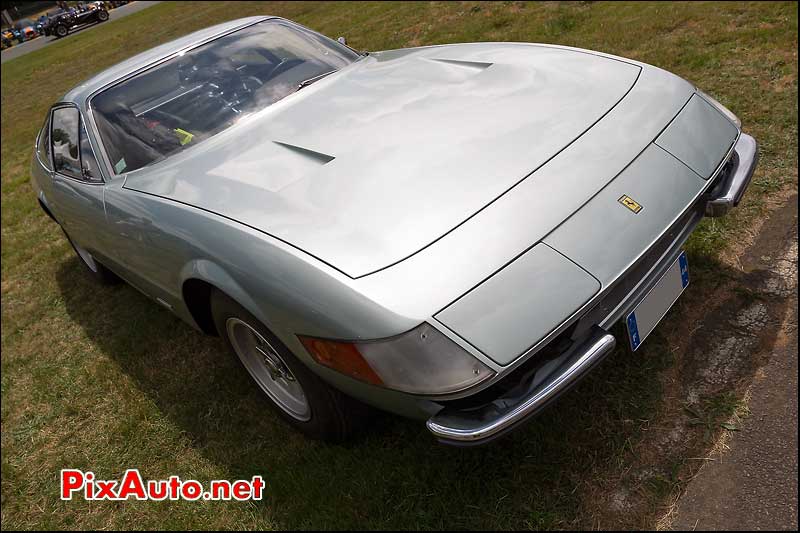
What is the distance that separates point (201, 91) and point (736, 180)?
2.36 metres

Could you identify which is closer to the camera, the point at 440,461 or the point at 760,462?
the point at 760,462

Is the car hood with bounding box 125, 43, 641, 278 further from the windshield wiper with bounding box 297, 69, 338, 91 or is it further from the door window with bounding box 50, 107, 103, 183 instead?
the door window with bounding box 50, 107, 103, 183

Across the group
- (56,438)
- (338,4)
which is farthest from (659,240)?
(338,4)

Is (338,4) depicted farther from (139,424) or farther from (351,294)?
(351,294)

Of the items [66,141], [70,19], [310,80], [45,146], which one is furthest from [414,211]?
[70,19]

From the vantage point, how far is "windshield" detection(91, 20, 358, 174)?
271 cm

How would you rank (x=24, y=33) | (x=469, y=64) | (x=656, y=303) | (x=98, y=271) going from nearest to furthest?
1. (x=656, y=303)
2. (x=469, y=64)
3. (x=98, y=271)
4. (x=24, y=33)

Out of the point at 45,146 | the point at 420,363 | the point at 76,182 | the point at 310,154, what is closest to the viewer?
the point at 420,363

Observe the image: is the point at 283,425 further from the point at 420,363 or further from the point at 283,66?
the point at 283,66

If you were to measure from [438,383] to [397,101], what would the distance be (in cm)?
135

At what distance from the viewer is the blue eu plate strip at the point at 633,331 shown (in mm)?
1899

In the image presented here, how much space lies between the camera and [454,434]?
5.30 ft
